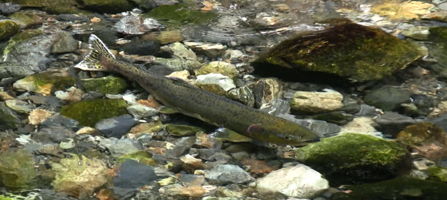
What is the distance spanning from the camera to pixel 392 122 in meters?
5.36

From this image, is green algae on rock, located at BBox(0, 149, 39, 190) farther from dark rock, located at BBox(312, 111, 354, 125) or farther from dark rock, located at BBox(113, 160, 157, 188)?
dark rock, located at BBox(312, 111, 354, 125)

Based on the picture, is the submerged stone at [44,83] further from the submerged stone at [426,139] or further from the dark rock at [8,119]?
the submerged stone at [426,139]

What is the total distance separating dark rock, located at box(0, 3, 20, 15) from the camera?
8336 mm

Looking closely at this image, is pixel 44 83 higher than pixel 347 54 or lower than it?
lower

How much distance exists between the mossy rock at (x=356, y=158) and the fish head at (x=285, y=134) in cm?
13

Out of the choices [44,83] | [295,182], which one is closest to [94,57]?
[44,83]

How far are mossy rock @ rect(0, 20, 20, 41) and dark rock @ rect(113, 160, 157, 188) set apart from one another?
3464 millimetres

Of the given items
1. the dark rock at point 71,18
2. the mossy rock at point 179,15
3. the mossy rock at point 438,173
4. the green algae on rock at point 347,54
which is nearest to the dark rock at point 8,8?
the dark rock at point 71,18

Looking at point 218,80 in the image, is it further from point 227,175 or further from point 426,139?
point 426,139

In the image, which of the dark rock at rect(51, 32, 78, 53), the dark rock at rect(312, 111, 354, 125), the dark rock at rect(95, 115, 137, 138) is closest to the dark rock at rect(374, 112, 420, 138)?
the dark rock at rect(312, 111, 354, 125)

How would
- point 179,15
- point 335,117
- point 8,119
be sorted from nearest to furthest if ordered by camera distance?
point 8,119 < point 335,117 < point 179,15

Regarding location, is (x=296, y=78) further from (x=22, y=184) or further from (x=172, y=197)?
(x=22, y=184)

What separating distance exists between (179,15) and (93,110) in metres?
3.22

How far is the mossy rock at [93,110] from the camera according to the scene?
17.7ft
